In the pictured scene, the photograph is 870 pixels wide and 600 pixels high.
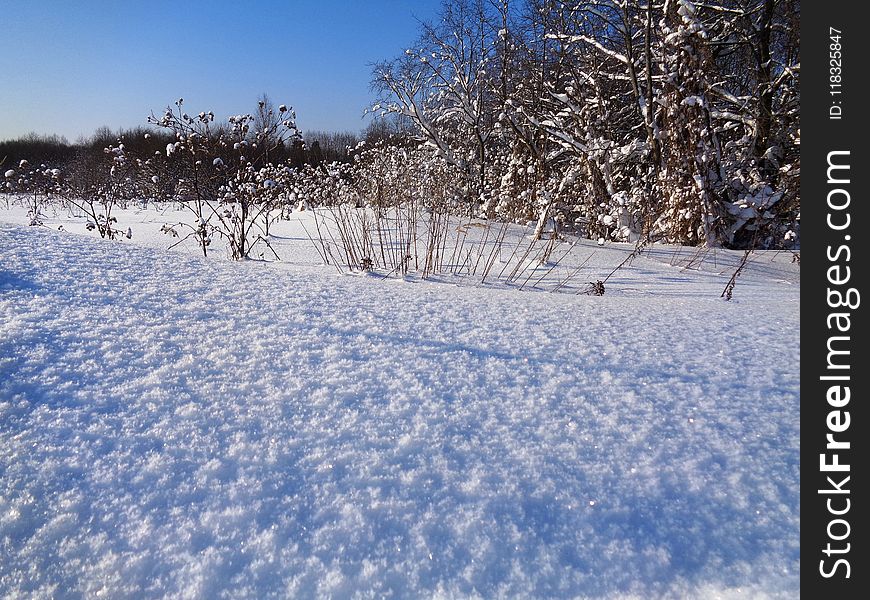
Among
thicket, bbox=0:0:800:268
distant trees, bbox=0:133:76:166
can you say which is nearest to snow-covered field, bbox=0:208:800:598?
thicket, bbox=0:0:800:268

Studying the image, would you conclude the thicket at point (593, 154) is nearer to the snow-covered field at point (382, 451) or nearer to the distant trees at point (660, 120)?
the distant trees at point (660, 120)

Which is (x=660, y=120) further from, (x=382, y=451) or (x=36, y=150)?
(x=36, y=150)

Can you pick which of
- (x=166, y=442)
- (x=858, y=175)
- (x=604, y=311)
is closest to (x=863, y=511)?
(x=858, y=175)

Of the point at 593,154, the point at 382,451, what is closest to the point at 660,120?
the point at 593,154

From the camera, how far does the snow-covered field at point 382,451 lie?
778 mm

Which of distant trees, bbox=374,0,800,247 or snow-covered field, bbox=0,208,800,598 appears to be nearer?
snow-covered field, bbox=0,208,800,598

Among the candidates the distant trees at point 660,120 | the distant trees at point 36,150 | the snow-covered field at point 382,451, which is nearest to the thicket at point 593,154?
the distant trees at point 660,120

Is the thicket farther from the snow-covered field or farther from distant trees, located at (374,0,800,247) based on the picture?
the snow-covered field

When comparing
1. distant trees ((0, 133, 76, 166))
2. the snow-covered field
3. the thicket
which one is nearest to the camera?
the snow-covered field

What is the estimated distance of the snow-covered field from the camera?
78 centimetres

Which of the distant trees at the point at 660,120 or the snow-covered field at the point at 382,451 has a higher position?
the distant trees at the point at 660,120

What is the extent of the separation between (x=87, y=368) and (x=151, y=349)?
159 mm

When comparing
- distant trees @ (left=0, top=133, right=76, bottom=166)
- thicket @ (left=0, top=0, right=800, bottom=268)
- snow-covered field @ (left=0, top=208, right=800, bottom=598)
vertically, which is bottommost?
snow-covered field @ (left=0, top=208, right=800, bottom=598)

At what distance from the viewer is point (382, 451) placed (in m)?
1.02
